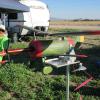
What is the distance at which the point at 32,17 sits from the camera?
20.1m

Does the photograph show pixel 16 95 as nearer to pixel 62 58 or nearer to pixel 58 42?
pixel 62 58

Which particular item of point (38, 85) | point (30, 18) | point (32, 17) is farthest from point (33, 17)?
point (38, 85)

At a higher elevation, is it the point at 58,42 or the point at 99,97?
the point at 58,42

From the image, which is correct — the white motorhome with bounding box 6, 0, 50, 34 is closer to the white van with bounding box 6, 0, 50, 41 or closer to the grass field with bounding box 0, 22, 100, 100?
the white van with bounding box 6, 0, 50, 41

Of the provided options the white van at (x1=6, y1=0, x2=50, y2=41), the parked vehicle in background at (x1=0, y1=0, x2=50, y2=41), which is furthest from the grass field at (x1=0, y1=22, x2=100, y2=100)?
the white van at (x1=6, y1=0, x2=50, y2=41)

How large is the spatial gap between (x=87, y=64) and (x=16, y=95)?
15.0ft

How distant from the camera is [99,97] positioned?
7.71 m

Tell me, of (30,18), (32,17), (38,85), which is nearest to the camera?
(38,85)

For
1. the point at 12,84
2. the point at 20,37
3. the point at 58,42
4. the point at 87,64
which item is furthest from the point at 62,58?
the point at 20,37

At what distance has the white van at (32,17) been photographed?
763 inches

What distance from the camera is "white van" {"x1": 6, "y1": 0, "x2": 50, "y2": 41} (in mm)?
19391

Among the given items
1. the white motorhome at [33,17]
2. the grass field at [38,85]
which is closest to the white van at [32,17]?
the white motorhome at [33,17]

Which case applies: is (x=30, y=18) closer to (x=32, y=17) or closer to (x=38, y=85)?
(x=32, y=17)

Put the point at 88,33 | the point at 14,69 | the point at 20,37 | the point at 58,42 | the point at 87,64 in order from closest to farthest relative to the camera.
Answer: the point at 88,33 → the point at 58,42 → the point at 14,69 → the point at 87,64 → the point at 20,37
